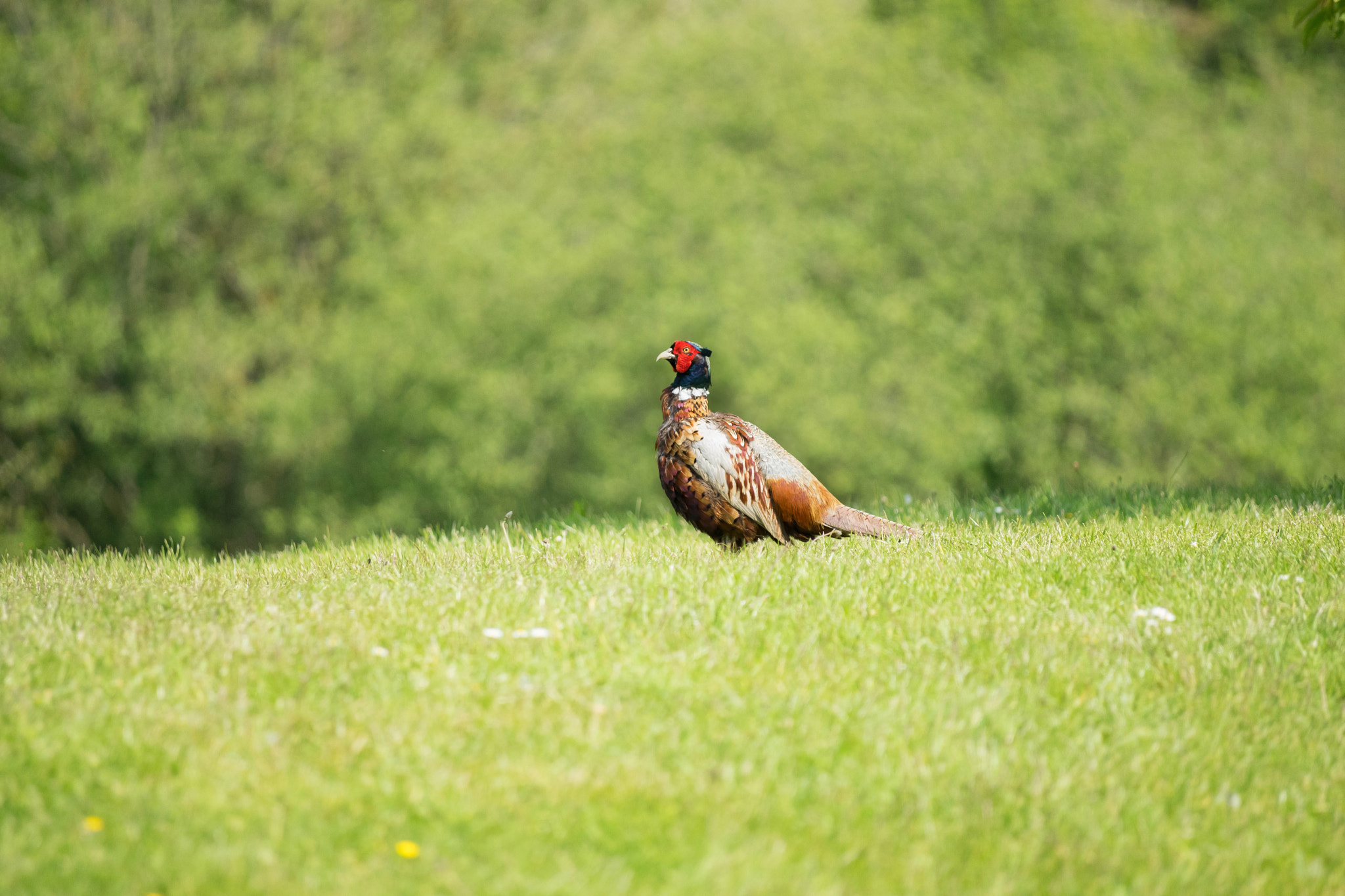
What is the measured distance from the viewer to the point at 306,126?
23.4 m

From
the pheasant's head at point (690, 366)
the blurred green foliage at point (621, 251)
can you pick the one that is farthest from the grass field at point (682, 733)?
the blurred green foliage at point (621, 251)

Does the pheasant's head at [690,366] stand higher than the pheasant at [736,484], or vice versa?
the pheasant's head at [690,366]

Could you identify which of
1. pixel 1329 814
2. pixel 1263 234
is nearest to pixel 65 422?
pixel 1329 814

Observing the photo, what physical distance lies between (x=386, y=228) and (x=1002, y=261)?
1553 centimetres

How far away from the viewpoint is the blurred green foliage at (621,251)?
2236 centimetres

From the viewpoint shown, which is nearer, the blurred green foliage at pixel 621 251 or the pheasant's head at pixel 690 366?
the pheasant's head at pixel 690 366

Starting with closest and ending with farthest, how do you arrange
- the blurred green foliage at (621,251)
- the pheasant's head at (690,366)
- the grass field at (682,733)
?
1. the grass field at (682,733)
2. the pheasant's head at (690,366)
3. the blurred green foliage at (621,251)

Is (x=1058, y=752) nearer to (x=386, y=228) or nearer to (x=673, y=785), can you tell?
(x=673, y=785)

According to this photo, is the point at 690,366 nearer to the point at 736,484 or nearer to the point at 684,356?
the point at 684,356

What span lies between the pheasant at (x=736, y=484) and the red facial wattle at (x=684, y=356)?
0.4 inches

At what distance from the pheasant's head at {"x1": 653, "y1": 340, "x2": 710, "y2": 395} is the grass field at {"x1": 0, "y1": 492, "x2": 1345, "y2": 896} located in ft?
7.16

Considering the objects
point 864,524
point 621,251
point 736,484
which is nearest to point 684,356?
point 736,484

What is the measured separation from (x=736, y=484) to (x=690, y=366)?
3.45 feet

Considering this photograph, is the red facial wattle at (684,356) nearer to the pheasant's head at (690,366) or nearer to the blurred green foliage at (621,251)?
the pheasant's head at (690,366)
